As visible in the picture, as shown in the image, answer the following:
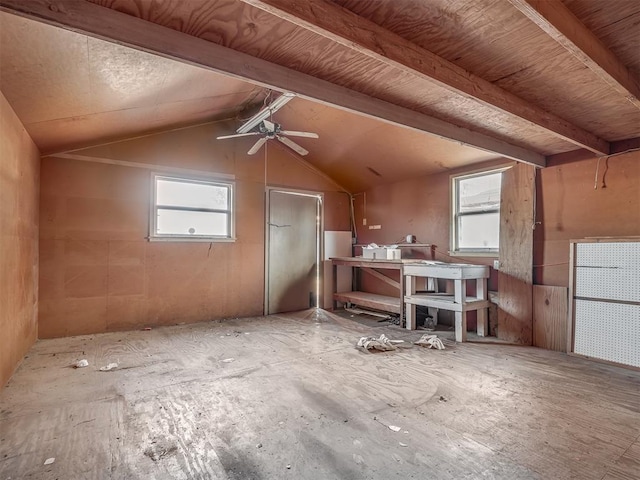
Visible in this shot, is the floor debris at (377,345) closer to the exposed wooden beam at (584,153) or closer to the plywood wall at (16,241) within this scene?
the exposed wooden beam at (584,153)

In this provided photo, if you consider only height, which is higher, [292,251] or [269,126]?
[269,126]

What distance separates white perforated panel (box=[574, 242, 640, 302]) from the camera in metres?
3.19

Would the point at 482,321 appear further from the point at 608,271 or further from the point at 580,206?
the point at 580,206

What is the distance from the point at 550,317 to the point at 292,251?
12.9ft

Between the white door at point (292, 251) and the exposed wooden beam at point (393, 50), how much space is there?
4.00m

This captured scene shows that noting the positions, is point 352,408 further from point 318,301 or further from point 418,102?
point 318,301

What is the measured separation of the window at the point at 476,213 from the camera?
4.50 metres

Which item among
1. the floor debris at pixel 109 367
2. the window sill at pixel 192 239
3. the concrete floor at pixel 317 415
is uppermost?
the window sill at pixel 192 239

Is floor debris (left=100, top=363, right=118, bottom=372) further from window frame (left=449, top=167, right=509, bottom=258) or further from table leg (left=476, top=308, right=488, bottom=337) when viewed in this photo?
window frame (left=449, top=167, right=509, bottom=258)

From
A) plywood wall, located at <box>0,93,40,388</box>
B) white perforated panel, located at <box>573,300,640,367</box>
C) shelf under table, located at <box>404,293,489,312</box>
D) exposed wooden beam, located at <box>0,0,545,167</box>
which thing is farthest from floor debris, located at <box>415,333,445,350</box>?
plywood wall, located at <box>0,93,40,388</box>

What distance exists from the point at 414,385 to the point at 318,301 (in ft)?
12.0

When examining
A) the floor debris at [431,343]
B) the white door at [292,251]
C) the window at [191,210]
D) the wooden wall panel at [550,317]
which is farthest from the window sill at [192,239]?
the wooden wall panel at [550,317]

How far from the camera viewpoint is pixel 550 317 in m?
3.83

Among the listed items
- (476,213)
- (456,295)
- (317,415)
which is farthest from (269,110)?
(317,415)
